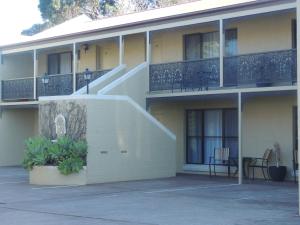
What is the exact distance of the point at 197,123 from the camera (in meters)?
23.9

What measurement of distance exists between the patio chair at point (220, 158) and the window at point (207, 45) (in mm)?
3523

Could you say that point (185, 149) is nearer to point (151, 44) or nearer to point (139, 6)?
point (151, 44)

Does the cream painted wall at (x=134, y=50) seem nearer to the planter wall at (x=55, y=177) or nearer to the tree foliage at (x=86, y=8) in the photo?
the planter wall at (x=55, y=177)

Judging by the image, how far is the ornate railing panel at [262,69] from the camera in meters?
19.4

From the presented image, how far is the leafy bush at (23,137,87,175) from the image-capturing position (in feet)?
62.2

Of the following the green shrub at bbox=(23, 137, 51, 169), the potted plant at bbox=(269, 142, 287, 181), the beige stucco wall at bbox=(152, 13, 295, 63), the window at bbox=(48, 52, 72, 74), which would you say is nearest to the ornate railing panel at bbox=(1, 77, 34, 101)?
the window at bbox=(48, 52, 72, 74)

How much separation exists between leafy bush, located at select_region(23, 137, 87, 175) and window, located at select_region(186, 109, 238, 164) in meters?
5.99

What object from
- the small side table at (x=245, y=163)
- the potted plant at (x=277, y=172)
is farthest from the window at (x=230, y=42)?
the potted plant at (x=277, y=172)

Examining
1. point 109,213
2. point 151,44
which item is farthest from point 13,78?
point 109,213

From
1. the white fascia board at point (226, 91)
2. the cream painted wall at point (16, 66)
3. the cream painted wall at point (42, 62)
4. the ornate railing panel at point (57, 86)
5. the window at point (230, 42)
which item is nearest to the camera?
the white fascia board at point (226, 91)

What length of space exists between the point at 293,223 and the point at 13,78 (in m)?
20.8

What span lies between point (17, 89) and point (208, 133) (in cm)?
963

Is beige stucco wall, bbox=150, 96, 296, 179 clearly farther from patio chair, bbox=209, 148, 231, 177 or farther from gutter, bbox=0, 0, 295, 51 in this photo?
gutter, bbox=0, 0, 295, 51

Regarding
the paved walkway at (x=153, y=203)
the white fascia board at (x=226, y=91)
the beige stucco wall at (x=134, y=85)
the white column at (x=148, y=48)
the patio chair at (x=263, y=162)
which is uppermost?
the white column at (x=148, y=48)
